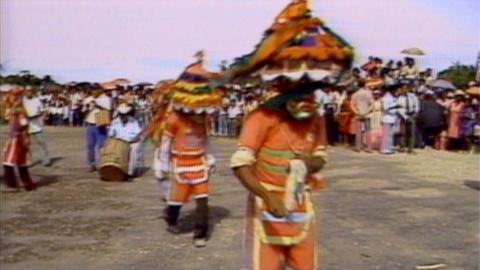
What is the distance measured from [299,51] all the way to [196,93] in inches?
153

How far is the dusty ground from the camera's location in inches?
327

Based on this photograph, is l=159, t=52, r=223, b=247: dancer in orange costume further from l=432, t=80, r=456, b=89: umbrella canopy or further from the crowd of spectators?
l=432, t=80, r=456, b=89: umbrella canopy

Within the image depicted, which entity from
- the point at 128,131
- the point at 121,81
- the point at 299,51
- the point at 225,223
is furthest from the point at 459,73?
the point at 299,51

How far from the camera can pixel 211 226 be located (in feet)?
32.7

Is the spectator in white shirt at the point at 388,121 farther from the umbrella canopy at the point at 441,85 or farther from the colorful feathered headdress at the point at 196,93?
the colorful feathered headdress at the point at 196,93

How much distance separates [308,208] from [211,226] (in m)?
4.85

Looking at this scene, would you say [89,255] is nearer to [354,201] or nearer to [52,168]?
[354,201]

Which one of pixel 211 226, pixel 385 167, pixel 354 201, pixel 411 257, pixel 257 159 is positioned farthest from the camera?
pixel 385 167

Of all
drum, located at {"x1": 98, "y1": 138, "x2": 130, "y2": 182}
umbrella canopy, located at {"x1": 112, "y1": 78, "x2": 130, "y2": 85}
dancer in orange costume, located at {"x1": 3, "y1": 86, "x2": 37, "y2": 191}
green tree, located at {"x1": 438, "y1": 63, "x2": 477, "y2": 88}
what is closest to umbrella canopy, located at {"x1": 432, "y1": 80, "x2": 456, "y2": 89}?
green tree, located at {"x1": 438, "y1": 63, "x2": 477, "y2": 88}

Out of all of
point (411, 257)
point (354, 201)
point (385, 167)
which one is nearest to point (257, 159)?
point (411, 257)

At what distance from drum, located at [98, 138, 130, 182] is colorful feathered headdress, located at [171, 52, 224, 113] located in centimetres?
558

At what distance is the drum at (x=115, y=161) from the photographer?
47.0 feet

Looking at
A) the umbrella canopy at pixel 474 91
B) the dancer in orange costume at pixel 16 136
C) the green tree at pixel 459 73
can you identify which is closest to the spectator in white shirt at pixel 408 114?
the umbrella canopy at pixel 474 91

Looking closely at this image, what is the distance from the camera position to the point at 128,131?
1471 cm
